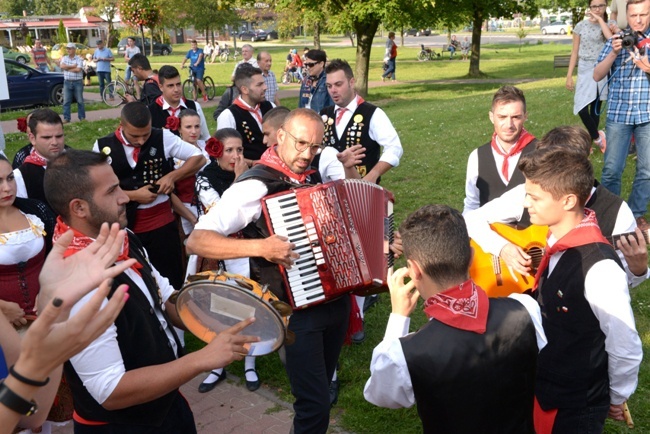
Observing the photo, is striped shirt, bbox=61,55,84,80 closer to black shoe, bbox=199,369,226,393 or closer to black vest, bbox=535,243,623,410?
black shoe, bbox=199,369,226,393

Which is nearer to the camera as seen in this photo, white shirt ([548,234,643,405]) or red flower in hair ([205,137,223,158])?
white shirt ([548,234,643,405])

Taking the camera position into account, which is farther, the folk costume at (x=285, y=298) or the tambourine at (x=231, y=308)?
the folk costume at (x=285, y=298)

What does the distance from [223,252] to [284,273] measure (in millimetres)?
364

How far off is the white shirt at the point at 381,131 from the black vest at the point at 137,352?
11.8ft

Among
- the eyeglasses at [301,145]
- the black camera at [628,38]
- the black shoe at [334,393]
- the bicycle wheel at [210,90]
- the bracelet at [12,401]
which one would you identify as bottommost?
the black shoe at [334,393]

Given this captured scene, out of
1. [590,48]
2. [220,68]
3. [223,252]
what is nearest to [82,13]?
[220,68]

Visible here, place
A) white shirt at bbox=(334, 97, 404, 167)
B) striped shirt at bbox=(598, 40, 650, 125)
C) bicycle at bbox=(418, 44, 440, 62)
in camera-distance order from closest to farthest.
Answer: white shirt at bbox=(334, 97, 404, 167), striped shirt at bbox=(598, 40, 650, 125), bicycle at bbox=(418, 44, 440, 62)

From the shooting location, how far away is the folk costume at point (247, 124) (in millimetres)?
7004

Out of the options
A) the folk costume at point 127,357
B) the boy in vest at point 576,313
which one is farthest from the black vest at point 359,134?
the folk costume at point 127,357

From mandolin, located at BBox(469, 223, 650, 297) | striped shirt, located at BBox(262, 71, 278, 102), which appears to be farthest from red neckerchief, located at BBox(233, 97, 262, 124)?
striped shirt, located at BBox(262, 71, 278, 102)

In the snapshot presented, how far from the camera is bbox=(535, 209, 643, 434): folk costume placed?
120 inches

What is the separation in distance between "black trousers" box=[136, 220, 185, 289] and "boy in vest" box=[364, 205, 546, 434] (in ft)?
11.8

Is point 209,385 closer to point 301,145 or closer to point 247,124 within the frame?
point 301,145

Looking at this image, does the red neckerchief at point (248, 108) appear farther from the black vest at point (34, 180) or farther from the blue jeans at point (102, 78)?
the blue jeans at point (102, 78)
